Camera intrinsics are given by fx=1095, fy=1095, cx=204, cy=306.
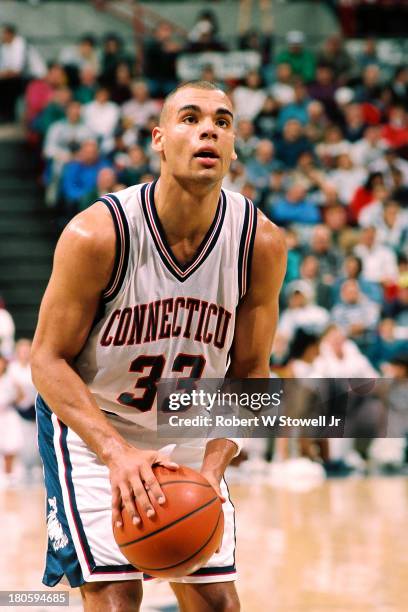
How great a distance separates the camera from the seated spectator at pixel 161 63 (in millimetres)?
13750

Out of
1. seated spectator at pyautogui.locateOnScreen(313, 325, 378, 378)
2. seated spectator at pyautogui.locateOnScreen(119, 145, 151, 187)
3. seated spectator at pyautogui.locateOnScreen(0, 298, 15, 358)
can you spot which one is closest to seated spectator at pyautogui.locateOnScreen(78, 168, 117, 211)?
seated spectator at pyautogui.locateOnScreen(119, 145, 151, 187)

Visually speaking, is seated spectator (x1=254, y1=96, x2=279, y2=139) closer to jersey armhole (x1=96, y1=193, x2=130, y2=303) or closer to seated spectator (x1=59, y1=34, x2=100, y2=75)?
seated spectator (x1=59, y1=34, x2=100, y2=75)

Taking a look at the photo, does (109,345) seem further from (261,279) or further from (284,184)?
(284,184)

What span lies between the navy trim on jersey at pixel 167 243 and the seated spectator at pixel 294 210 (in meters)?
8.02

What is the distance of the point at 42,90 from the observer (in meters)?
13.1

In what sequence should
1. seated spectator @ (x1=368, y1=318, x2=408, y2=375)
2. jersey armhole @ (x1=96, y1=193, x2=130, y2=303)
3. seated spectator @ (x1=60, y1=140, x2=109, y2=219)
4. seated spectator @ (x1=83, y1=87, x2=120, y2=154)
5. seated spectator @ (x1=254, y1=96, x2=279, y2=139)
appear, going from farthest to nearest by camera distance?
1. seated spectator @ (x1=254, y1=96, x2=279, y2=139)
2. seated spectator @ (x1=83, y1=87, x2=120, y2=154)
3. seated spectator @ (x1=60, y1=140, x2=109, y2=219)
4. seated spectator @ (x1=368, y1=318, x2=408, y2=375)
5. jersey armhole @ (x1=96, y1=193, x2=130, y2=303)

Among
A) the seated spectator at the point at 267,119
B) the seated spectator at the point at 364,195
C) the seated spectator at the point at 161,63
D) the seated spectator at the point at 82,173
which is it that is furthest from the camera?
the seated spectator at the point at 161,63

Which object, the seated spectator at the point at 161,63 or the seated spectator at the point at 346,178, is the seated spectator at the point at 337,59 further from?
the seated spectator at the point at 346,178

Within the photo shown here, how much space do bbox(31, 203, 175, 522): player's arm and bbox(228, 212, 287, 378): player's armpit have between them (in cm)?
48

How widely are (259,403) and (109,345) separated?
1.79ft

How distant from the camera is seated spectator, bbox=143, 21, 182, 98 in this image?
13750mm

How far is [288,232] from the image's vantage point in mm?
11102

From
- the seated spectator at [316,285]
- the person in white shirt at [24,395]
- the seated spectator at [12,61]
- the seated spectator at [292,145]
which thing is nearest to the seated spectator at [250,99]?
the seated spectator at [292,145]

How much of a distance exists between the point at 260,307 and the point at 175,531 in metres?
0.81
